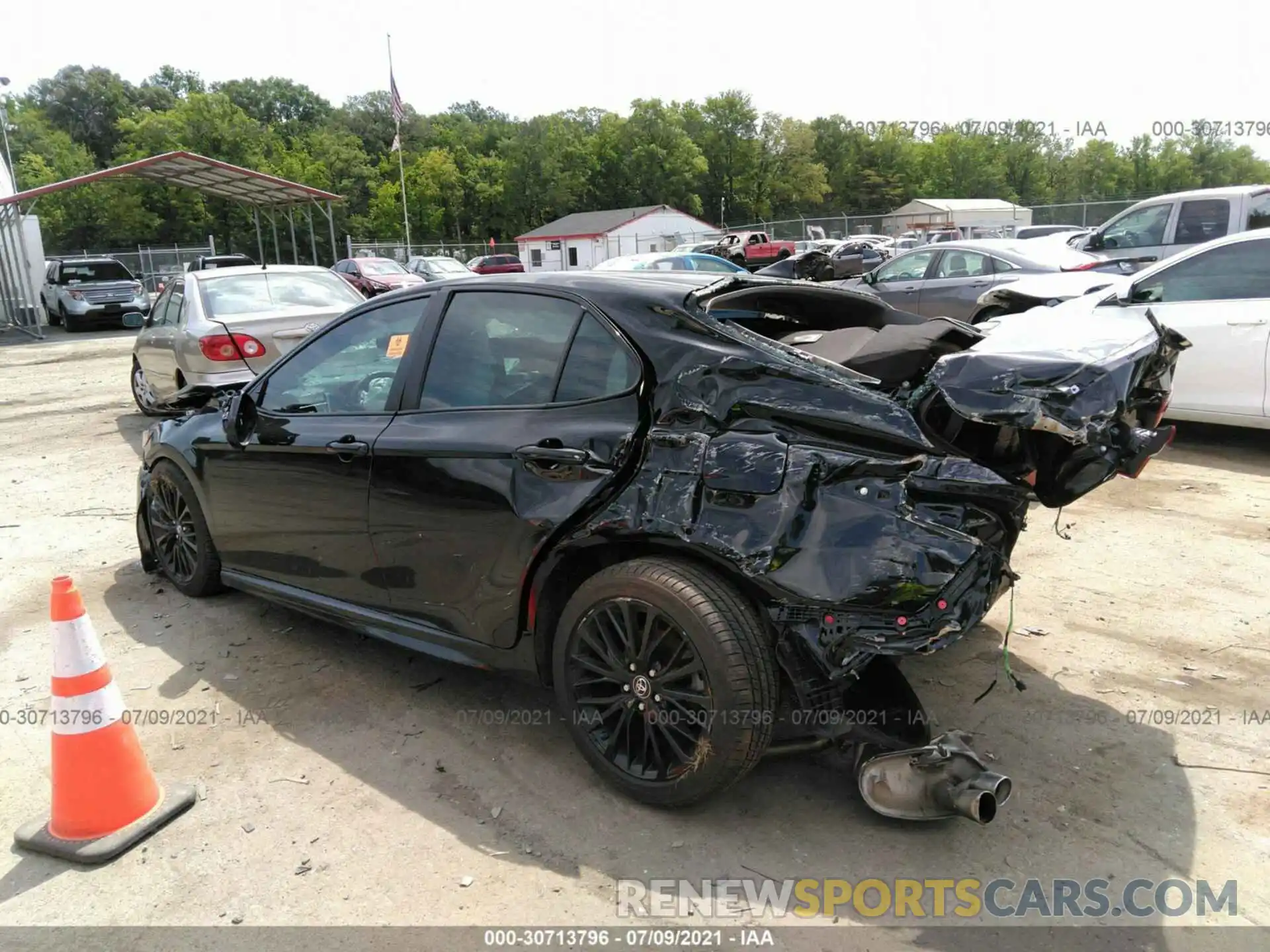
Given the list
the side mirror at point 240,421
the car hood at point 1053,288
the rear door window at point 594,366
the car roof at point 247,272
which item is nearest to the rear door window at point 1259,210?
the car hood at point 1053,288

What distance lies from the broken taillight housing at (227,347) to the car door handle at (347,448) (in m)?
4.82

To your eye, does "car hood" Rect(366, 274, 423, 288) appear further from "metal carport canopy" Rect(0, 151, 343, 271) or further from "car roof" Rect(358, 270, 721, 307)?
"car roof" Rect(358, 270, 721, 307)

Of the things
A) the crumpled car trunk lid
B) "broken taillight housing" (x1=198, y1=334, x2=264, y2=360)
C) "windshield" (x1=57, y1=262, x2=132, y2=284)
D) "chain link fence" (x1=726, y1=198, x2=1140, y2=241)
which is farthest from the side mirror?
"chain link fence" (x1=726, y1=198, x2=1140, y2=241)

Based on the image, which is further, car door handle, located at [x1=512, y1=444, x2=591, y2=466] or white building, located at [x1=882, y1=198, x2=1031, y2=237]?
white building, located at [x1=882, y1=198, x2=1031, y2=237]

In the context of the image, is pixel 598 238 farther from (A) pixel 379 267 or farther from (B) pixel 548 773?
(B) pixel 548 773

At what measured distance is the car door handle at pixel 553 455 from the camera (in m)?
2.93

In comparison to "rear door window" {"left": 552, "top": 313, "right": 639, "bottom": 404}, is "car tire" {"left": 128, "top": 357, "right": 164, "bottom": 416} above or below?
below

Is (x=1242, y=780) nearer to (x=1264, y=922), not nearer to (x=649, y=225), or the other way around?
(x=1264, y=922)

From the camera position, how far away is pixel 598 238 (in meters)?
64.8

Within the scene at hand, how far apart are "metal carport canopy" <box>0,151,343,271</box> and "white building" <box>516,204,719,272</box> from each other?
34179 millimetres

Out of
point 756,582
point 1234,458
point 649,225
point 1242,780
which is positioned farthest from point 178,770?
point 649,225

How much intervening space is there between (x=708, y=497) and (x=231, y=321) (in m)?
6.76

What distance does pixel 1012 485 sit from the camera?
8.75ft

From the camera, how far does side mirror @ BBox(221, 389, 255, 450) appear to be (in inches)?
164
